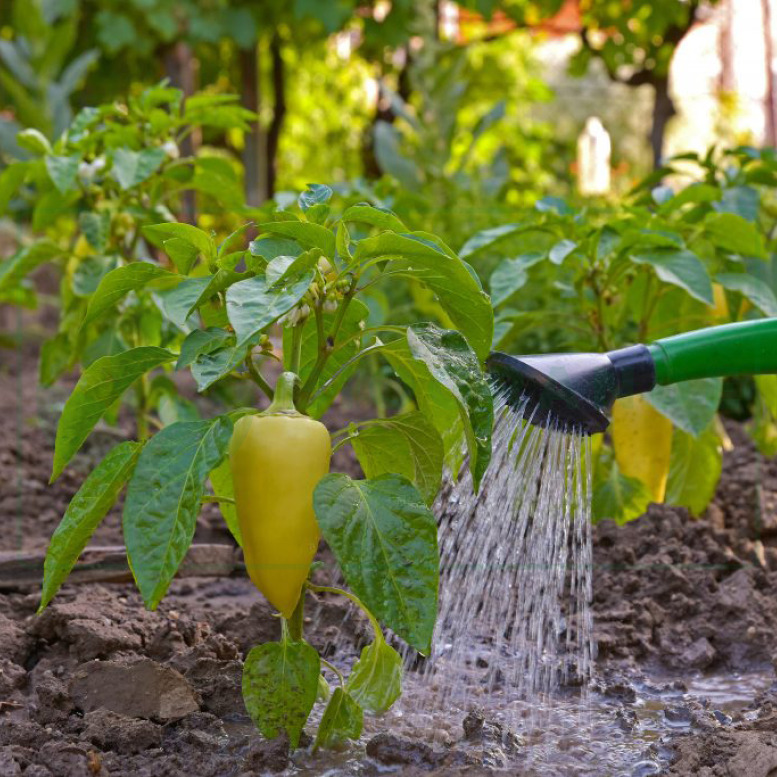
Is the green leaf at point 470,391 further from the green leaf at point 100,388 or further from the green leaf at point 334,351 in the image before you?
the green leaf at point 100,388

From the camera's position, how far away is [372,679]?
134 centimetres

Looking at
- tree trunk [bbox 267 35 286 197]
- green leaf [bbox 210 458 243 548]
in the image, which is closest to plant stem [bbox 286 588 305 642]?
green leaf [bbox 210 458 243 548]

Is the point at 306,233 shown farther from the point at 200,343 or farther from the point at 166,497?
the point at 166,497

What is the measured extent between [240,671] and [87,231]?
2.90ft

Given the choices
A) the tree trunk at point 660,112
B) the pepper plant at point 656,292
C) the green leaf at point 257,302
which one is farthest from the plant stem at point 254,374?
the tree trunk at point 660,112

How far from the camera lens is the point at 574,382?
128 centimetres

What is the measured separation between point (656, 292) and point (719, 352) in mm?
796

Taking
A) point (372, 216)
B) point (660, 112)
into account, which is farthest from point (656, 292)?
point (660, 112)

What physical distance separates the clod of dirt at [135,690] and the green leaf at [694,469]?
1.13 m

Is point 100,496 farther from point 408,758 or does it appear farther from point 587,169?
point 587,169

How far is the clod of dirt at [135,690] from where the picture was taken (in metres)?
1.40

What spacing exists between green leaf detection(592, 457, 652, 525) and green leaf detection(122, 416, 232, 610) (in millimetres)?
1077

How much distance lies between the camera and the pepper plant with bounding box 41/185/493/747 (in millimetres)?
1127

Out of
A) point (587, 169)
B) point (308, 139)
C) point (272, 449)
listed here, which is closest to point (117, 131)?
point (272, 449)
